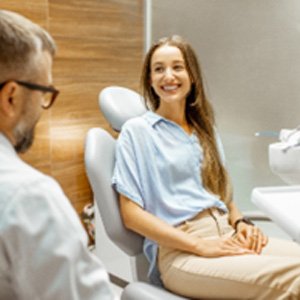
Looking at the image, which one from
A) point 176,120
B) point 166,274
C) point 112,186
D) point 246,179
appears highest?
point 176,120

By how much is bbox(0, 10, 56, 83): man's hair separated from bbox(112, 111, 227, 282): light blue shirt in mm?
749

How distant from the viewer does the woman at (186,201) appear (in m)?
1.44

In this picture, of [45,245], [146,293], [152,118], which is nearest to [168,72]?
[152,118]

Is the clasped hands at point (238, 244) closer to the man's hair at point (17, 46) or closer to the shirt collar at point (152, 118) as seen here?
the shirt collar at point (152, 118)

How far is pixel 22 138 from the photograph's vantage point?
0.97 meters

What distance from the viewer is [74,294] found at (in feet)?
2.85

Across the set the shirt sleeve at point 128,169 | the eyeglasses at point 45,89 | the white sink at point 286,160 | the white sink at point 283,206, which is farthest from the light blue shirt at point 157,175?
the eyeglasses at point 45,89

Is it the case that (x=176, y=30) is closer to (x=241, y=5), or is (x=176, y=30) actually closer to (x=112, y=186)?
(x=241, y=5)

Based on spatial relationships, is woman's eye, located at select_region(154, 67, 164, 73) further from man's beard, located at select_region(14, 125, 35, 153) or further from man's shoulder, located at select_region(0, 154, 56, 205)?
man's shoulder, located at select_region(0, 154, 56, 205)

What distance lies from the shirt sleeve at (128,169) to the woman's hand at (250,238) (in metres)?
0.37

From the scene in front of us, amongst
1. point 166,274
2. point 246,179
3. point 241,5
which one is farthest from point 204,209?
point 241,5

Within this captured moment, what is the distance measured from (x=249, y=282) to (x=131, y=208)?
1.46 feet

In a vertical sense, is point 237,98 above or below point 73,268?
below

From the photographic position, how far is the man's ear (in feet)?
3.04
